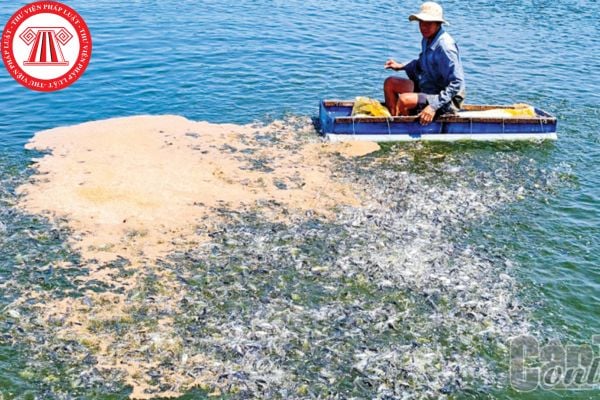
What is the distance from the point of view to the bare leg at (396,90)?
723 inches

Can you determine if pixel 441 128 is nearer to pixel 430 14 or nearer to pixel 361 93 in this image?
pixel 430 14

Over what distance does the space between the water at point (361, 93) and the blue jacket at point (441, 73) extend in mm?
1587

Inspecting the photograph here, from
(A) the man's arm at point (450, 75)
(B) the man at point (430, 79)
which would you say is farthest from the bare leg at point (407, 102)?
(A) the man's arm at point (450, 75)

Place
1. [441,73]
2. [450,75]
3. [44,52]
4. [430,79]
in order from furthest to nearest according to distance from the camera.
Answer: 1. [44,52]
2. [430,79]
3. [441,73]
4. [450,75]

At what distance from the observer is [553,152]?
1811 cm

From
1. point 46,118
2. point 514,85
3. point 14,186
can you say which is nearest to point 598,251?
point 514,85

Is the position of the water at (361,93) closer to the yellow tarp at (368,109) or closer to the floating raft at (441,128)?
the floating raft at (441,128)

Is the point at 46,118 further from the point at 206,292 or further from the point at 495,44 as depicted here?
the point at 495,44

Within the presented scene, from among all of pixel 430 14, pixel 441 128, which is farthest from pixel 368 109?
pixel 430 14

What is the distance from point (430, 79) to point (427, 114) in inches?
44.4

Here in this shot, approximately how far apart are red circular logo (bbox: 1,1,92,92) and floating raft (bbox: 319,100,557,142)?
34.2 ft

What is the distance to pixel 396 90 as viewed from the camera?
61.1ft

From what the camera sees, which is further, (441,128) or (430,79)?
(441,128)

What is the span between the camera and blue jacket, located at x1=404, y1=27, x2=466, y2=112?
666 inches
